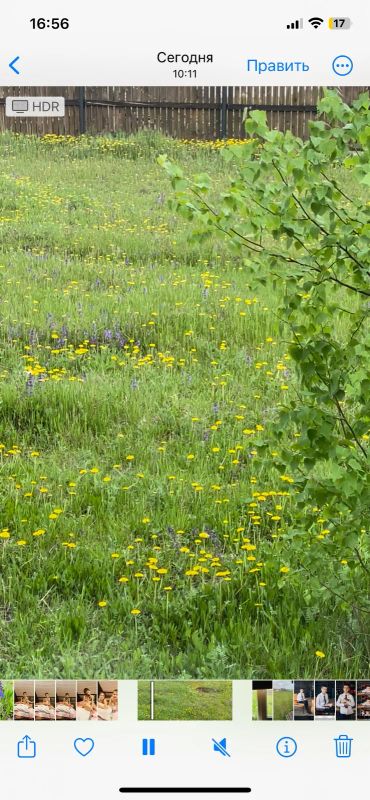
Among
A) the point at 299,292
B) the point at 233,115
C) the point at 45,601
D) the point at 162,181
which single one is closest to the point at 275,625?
the point at 45,601

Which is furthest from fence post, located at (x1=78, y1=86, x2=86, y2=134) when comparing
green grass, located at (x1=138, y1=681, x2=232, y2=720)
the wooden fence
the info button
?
green grass, located at (x1=138, y1=681, x2=232, y2=720)

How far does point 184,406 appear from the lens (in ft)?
17.7

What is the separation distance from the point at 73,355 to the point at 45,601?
234 centimetres

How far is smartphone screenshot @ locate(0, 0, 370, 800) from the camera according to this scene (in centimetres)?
284

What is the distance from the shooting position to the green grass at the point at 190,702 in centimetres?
286

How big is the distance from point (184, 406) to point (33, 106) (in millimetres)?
2484

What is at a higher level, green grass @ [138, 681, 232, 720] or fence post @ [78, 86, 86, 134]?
fence post @ [78, 86, 86, 134]
